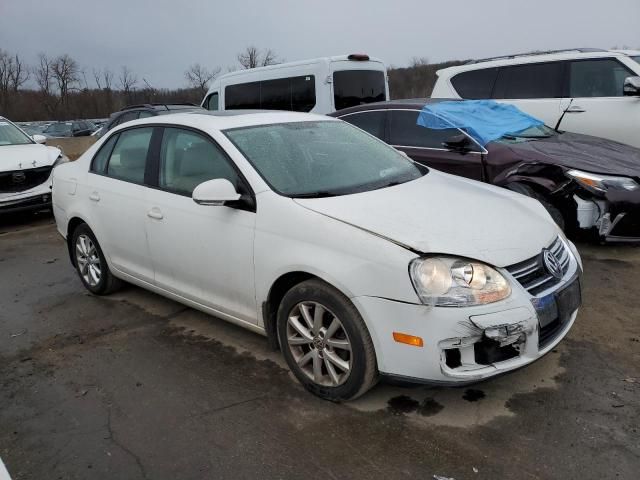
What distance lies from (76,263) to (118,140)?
52.0 inches

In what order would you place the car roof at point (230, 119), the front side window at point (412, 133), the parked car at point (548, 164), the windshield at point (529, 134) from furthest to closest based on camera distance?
the front side window at point (412, 133) → the windshield at point (529, 134) → the parked car at point (548, 164) → the car roof at point (230, 119)

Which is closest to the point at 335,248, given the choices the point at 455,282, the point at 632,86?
the point at 455,282

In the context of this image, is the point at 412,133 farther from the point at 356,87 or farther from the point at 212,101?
the point at 212,101

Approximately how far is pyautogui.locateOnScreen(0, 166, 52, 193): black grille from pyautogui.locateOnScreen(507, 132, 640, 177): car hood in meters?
6.83

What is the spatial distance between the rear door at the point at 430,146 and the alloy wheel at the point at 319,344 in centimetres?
318

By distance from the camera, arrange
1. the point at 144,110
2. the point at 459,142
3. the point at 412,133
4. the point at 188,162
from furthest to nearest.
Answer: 1. the point at 144,110
2. the point at 412,133
3. the point at 459,142
4. the point at 188,162

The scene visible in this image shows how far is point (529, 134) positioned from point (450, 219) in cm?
348

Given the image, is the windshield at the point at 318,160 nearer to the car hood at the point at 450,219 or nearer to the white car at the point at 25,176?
the car hood at the point at 450,219

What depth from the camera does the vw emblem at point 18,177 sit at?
8102 mm

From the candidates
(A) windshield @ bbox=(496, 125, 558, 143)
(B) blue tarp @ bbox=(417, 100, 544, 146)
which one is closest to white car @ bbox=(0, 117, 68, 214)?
(B) blue tarp @ bbox=(417, 100, 544, 146)

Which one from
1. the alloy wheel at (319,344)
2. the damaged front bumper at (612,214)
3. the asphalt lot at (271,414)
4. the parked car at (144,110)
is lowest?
the asphalt lot at (271,414)

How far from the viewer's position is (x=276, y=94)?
10.8m

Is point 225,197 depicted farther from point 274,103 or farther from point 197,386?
point 274,103

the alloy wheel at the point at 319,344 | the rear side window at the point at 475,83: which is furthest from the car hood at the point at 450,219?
the rear side window at the point at 475,83
